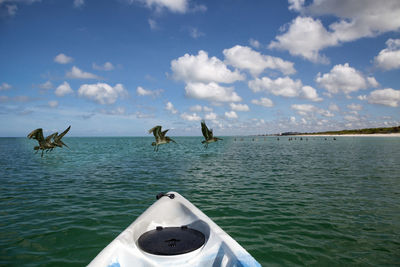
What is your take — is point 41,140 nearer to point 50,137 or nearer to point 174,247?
point 50,137

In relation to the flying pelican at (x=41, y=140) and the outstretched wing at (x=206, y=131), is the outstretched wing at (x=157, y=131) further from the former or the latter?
the flying pelican at (x=41, y=140)

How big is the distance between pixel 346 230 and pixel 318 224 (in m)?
0.77

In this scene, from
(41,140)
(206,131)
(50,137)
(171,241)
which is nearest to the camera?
(171,241)

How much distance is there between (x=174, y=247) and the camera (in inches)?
168

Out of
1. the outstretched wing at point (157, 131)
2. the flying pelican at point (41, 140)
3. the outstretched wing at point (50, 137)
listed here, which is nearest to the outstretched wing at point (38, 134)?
the flying pelican at point (41, 140)

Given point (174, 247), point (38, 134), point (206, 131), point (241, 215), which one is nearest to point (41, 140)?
point (38, 134)

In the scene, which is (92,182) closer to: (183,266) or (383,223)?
(183,266)

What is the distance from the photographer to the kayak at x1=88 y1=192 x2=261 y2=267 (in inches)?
143

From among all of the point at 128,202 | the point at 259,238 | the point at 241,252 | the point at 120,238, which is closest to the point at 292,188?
the point at 259,238

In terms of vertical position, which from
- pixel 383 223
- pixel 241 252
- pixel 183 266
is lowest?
pixel 383 223

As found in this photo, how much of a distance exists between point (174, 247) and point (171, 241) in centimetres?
26

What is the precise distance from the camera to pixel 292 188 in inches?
482

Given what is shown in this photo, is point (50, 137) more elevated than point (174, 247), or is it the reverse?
point (50, 137)

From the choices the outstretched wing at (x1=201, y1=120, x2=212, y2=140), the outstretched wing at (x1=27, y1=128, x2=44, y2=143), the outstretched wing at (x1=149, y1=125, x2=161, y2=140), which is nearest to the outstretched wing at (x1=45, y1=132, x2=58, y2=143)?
the outstretched wing at (x1=27, y1=128, x2=44, y2=143)
